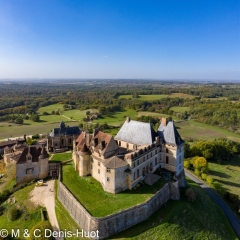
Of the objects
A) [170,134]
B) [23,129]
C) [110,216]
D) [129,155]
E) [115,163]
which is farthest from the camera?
[23,129]

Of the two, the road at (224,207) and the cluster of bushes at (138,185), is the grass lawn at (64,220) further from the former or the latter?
the road at (224,207)

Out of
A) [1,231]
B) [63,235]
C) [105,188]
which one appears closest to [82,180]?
[105,188]

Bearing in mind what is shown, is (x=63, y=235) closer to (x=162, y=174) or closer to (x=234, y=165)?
(x=162, y=174)

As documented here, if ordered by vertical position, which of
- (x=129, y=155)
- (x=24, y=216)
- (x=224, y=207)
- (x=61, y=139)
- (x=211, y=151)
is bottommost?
(x=224, y=207)

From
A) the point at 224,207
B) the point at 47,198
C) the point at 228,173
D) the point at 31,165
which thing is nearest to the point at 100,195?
the point at 47,198

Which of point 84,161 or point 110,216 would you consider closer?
point 110,216

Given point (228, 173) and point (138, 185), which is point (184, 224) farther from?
point (228, 173)

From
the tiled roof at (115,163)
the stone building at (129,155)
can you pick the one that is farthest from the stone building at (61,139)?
the tiled roof at (115,163)
